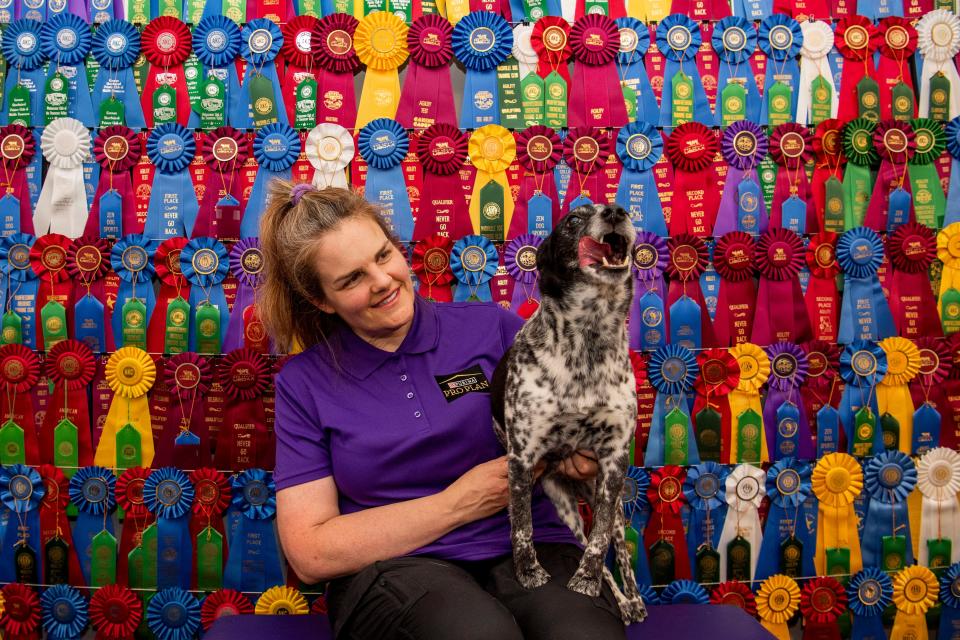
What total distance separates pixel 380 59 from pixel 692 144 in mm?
862

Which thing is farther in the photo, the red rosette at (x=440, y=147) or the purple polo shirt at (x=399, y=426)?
the red rosette at (x=440, y=147)

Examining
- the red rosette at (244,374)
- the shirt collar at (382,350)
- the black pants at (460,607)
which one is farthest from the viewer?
the red rosette at (244,374)

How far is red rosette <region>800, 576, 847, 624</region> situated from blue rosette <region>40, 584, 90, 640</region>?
1.92 meters

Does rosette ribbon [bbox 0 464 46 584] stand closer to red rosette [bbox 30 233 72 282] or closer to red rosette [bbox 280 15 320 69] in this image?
red rosette [bbox 30 233 72 282]

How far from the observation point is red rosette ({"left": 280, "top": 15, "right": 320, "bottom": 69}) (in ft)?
6.40

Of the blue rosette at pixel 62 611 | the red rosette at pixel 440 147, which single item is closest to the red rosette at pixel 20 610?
the blue rosette at pixel 62 611

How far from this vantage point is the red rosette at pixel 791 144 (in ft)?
6.49

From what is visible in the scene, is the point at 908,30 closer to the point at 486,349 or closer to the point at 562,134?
the point at 562,134

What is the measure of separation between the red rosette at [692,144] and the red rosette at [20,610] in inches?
81.4

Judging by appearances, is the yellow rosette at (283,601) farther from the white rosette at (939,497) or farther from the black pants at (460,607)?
the white rosette at (939,497)

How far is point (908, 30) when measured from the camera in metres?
2.00

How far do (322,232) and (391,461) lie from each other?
0.46 meters

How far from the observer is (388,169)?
196 cm

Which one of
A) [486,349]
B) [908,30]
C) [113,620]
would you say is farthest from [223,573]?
[908,30]
